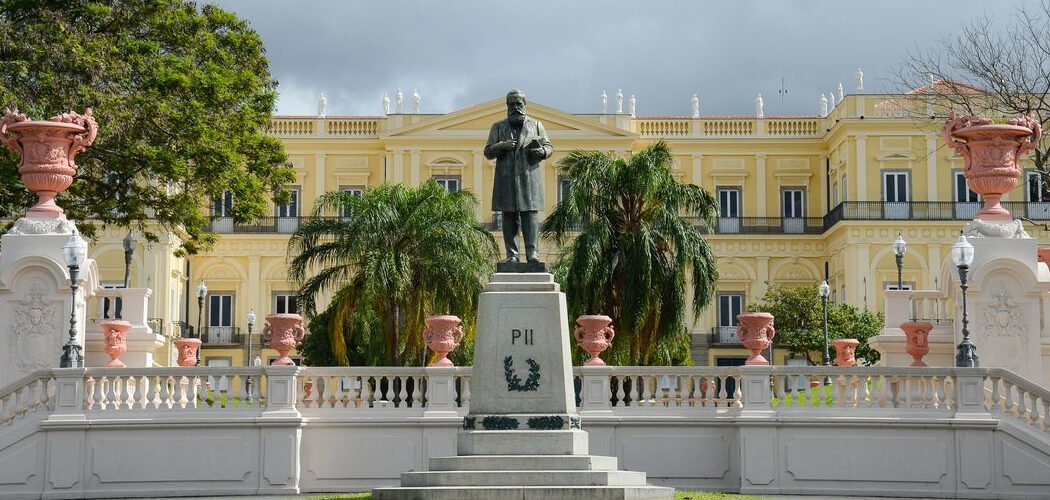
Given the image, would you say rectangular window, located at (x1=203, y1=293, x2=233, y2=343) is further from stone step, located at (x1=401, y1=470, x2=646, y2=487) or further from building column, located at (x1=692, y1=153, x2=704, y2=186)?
stone step, located at (x1=401, y1=470, x2=646, y2=487)

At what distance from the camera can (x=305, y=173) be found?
62812mm

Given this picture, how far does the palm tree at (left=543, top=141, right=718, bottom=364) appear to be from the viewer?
92.9 ft

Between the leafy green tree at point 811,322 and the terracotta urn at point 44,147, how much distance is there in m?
33.4

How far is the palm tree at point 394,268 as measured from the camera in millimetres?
33500

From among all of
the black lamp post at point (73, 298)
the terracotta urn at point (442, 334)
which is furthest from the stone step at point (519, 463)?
the black lamp post at point (73, 298)

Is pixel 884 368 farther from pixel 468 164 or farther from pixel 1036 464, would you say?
pixel 468 164

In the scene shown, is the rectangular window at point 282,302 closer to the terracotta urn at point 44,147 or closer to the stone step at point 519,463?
the terracotta urn at point 44,147

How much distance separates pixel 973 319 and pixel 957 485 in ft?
9.20

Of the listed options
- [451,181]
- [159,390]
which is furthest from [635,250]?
[451,181]

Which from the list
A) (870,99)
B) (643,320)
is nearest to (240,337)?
(870,99)

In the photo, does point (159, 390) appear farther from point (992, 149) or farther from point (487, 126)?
point (487, 126)

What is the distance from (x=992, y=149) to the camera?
21875 millimetres

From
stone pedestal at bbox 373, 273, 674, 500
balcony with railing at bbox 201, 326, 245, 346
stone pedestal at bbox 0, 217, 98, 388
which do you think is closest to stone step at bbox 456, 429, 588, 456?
stone pedestal at bbox 373, 273, 674, 500

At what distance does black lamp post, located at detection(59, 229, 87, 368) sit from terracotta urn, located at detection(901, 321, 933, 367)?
1139cm
